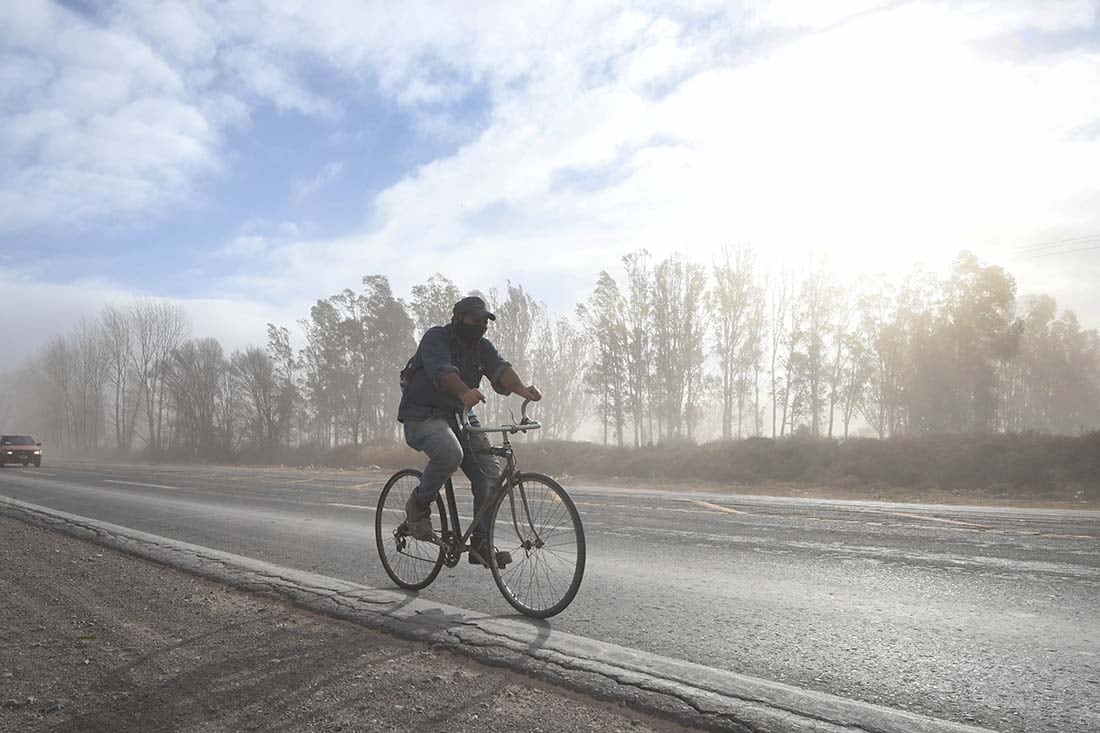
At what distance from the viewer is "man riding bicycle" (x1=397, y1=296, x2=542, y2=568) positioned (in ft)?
14.4

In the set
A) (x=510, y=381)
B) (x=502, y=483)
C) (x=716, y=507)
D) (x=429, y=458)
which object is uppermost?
(x=510, y=381)

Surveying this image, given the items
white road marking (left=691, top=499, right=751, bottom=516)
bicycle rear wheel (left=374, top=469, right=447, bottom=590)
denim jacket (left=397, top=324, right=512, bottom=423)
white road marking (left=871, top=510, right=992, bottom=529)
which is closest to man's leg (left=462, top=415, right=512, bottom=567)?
denim jacket (left=397, top=324, right=512, bottom=423)

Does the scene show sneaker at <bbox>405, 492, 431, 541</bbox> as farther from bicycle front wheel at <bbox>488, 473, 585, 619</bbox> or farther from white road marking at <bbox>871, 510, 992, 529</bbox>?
white road marking at <bbox>871, 510, 992, 529</bbox>

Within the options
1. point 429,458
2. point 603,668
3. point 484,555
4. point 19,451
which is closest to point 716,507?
point 484,555

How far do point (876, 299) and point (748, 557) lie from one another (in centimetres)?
4774

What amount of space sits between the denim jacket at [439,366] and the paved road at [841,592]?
4.34ft

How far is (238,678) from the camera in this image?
3025mm

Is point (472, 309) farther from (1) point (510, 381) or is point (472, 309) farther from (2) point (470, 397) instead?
(2) point (470, 397)

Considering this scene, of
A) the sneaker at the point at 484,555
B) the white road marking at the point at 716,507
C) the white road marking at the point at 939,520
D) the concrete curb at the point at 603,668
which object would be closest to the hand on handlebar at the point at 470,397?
the sneaker at the point at 484,555

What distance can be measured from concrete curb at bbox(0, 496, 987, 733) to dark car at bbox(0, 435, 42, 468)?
35.8 meters

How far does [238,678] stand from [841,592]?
385 centimetres

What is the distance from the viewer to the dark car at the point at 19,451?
106 ft

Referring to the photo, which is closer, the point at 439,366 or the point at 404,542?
the point at 439,366

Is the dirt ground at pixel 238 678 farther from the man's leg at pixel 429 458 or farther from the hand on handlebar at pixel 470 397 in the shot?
the hand on handlebar at pixel 470 397
